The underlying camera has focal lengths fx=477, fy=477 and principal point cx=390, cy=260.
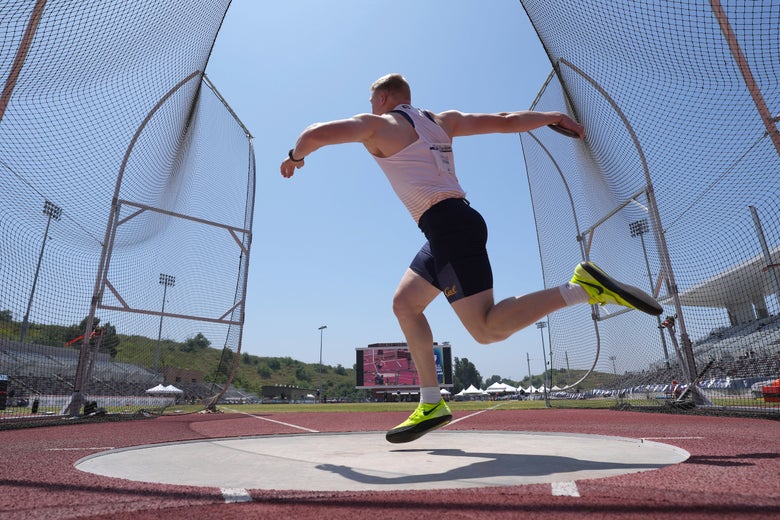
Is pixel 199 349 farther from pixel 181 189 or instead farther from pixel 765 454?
pixel 765 454

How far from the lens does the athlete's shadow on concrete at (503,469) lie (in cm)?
183

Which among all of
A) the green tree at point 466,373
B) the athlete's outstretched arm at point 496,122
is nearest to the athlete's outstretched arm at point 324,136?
the athlete's outstretched arm at point 496,122

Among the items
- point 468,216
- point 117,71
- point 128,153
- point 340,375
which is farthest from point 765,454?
point 340,375

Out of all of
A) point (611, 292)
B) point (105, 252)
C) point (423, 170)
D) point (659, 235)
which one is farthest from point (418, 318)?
point (105, 252)

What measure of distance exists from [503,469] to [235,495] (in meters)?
1.08

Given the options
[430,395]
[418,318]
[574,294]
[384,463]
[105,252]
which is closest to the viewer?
[384,463]

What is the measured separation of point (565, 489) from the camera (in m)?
1.45

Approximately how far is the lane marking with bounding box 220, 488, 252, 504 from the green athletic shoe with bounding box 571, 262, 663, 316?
1862 millimetres

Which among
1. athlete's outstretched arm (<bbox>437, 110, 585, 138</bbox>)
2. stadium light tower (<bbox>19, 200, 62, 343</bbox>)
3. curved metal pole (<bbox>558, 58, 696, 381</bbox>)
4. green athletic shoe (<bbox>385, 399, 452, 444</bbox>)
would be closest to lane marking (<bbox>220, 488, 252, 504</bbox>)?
green athletic shoe (<bbox>385, 399, 452, 444</bbox>)

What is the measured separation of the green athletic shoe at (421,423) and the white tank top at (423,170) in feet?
3.76

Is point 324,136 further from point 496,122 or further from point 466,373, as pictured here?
point 466,373

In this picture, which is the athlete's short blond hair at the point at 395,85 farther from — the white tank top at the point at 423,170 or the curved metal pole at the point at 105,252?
the curved metal pole at the point at 105,252

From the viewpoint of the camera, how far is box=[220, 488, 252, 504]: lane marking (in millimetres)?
1449

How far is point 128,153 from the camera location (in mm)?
7695
